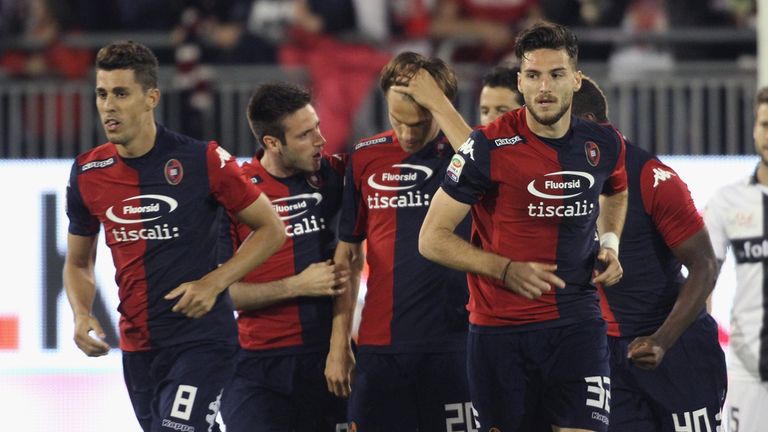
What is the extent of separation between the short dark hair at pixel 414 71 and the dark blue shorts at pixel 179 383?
4.80ft

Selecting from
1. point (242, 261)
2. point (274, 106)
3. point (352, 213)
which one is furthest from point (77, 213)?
point (352, 213)

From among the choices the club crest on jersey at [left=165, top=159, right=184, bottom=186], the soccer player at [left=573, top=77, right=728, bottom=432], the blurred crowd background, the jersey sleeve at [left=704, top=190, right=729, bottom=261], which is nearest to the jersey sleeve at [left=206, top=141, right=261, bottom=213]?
the club crest on jersey at [left=165, top=159, right=184, bottom=186]

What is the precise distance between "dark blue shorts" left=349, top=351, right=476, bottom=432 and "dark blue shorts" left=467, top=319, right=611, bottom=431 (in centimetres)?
73

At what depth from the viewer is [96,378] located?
10.4 m

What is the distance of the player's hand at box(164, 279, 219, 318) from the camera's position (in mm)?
6332

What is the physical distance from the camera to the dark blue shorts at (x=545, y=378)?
5.98 m

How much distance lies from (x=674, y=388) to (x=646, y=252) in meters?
0.65

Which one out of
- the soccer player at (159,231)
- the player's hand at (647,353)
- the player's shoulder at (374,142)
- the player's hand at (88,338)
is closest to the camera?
the player's hand at (647,353)

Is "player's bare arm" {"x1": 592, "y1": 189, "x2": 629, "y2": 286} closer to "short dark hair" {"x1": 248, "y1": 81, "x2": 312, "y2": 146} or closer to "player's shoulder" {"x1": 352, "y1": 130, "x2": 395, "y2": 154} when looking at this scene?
"player's shoulder" {"x1": 352, "y1": 130, "x2": 395, "y2": 154}

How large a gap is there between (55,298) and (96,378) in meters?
0.70

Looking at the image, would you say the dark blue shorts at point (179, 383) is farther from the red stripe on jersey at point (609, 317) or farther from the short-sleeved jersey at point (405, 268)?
the red stripe on jersey at point (609, 317)

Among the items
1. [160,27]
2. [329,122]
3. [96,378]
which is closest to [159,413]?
[96,378]

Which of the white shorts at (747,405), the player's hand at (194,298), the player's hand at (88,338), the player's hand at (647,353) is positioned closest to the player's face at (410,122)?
the player's hand at (194,298)

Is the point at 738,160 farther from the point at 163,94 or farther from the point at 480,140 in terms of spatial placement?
the point at 480,140
